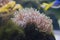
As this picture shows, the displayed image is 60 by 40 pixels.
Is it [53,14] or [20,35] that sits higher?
[53,14]

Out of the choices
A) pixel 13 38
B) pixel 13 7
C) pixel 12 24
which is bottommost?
pixel 13 38

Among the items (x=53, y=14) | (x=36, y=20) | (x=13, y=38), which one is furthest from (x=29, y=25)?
(x=53, y=14)

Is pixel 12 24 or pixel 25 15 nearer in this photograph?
pixel 12 24

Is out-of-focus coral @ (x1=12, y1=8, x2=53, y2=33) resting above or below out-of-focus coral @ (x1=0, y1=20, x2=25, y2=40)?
above

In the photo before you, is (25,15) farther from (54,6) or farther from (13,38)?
(54,6)

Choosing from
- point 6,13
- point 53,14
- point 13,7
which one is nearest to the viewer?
point 6,13

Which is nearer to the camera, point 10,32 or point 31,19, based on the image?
point 10,32

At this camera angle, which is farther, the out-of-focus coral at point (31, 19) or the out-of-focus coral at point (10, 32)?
the out-of-focus coral at point (31, 19)

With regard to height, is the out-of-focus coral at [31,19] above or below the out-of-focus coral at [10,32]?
above

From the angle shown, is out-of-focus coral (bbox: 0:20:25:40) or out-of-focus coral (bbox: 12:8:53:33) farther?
out-of-focus coral (bbox: 12:8:53:33)

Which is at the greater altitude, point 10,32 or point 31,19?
point 31,19

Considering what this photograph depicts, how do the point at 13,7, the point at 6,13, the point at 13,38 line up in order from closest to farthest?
the point at 13,38
the point at 6,13
the point at 13,7
